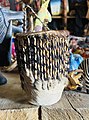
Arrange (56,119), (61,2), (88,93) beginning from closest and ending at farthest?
(56,119) < (88,93) < (61,2)

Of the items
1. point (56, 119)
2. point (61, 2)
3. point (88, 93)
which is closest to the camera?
point (56, 119)

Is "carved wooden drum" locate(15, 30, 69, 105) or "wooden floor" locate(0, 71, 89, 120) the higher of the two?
"carved wooden drum" locate(15, 30, 69, 105)

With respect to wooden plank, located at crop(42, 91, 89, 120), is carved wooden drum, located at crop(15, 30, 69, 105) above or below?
above

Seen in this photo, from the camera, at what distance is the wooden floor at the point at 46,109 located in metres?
0.45

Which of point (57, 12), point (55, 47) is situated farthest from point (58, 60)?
point (57, 12)

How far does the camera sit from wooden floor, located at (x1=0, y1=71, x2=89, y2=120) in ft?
1.47

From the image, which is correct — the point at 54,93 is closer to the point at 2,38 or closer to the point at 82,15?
the point at 2,38

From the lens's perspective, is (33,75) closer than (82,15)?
Yes

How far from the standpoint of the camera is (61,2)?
2377mm

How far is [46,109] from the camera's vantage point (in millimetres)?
464

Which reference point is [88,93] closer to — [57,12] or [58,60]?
[58,60]

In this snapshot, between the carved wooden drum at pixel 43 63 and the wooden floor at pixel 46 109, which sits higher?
the carved wooden drum at pixel 43 63

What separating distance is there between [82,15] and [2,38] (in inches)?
74.9

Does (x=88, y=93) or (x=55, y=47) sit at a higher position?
(x=55, y=47)
